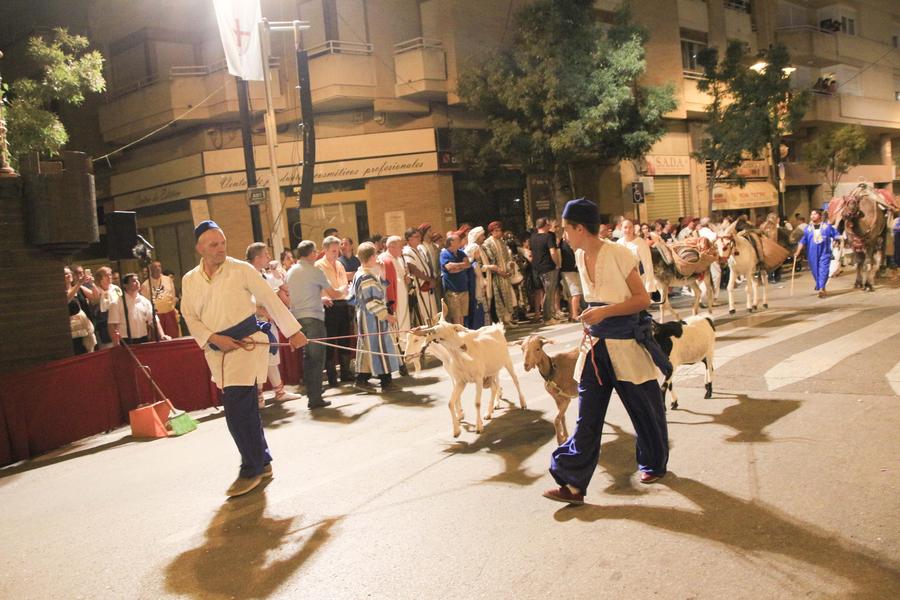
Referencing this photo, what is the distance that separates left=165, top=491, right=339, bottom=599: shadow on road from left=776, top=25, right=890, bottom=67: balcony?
40.6 m

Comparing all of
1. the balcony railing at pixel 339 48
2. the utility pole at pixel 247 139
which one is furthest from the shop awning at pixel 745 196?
the utility pole at pixel 247 139

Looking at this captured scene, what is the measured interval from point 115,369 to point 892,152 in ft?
174

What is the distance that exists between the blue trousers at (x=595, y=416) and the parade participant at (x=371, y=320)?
16.3 ft

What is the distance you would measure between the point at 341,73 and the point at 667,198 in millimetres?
16755

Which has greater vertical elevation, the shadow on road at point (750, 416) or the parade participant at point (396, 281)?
the parade participant at point (396, 281)

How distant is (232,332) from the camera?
21.1 ft

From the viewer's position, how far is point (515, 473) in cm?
614

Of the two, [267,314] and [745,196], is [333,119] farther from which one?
[745,196]

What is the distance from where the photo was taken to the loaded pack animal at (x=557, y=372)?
6.48m

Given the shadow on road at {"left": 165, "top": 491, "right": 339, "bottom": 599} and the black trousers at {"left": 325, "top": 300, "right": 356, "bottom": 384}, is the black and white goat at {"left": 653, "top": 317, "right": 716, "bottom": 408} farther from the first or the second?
the black trousers at {"left": 325, "top": 300, "right": 356, "bottom": 384}

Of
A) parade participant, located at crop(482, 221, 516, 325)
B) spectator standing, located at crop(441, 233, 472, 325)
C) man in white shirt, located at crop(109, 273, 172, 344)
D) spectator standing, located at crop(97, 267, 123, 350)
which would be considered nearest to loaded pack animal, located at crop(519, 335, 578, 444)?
spectator standing, located at crop(441, 233, 472, 325)

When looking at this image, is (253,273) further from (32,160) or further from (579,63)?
(579,63)

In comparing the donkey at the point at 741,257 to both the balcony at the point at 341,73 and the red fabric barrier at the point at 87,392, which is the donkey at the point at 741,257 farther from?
the balcony at the point at 341,73

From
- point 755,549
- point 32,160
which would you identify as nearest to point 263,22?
point 32,160
